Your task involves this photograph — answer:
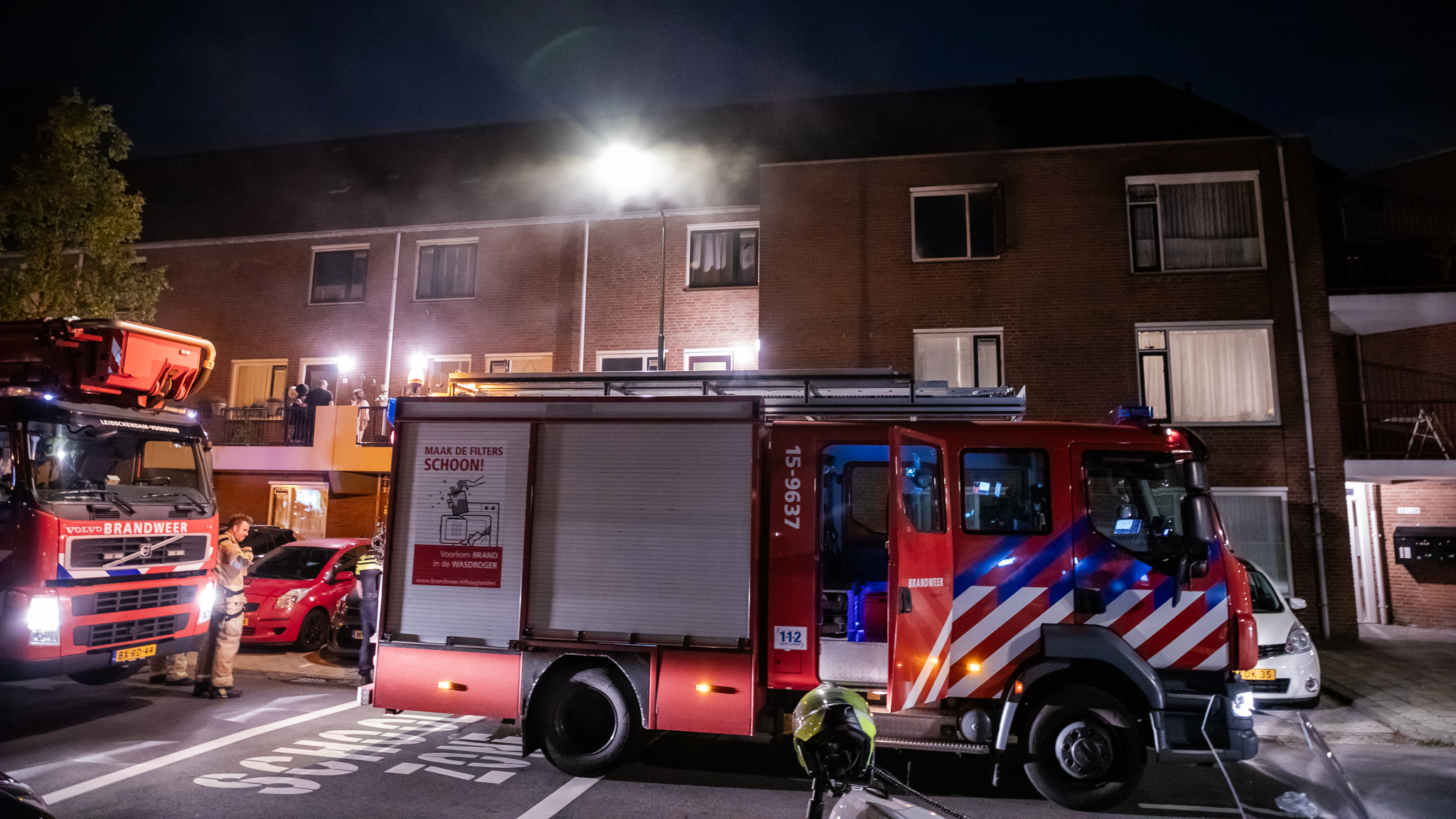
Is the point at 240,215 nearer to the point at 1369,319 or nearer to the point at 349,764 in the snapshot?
the point at 349,764

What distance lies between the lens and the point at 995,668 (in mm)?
5625

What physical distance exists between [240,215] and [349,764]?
1862cm

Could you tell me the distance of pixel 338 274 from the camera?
1903 centimetres

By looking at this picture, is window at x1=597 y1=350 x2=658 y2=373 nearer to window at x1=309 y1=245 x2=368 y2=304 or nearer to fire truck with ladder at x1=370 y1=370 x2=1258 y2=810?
window at x1=309 y1=245 x2=368 y2=304

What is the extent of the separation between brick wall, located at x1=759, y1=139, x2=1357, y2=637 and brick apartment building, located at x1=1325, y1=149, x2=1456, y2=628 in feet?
4.06

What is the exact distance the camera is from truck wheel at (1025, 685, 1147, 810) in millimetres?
5441

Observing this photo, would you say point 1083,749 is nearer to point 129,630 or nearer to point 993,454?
point 993,454

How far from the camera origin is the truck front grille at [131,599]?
23.4 feet

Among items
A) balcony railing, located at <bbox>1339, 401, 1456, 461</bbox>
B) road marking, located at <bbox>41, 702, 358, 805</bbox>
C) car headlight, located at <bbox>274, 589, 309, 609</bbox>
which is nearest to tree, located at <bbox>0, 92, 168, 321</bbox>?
car headlight, located at <bbox>274, 589, 309, 609</bbox>

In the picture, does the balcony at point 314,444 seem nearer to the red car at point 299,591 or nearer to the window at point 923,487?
the red car at point 299,591

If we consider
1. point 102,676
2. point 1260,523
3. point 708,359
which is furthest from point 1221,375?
point 102,676

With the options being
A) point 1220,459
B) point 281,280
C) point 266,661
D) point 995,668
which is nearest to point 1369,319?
point 1220,459

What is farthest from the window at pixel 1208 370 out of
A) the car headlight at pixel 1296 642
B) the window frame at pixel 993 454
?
the window frame at pixel 993 454

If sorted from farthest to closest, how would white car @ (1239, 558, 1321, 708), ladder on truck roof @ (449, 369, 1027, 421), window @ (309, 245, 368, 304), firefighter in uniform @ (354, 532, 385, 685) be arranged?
window @ (309, 245, 368, 304) < firefighter in uniform @ (354, 532, 385, 685) < white car @ (1239, 558, 1321, 708) < ladder on truck roof @ (449, 369, 1027, 421)
